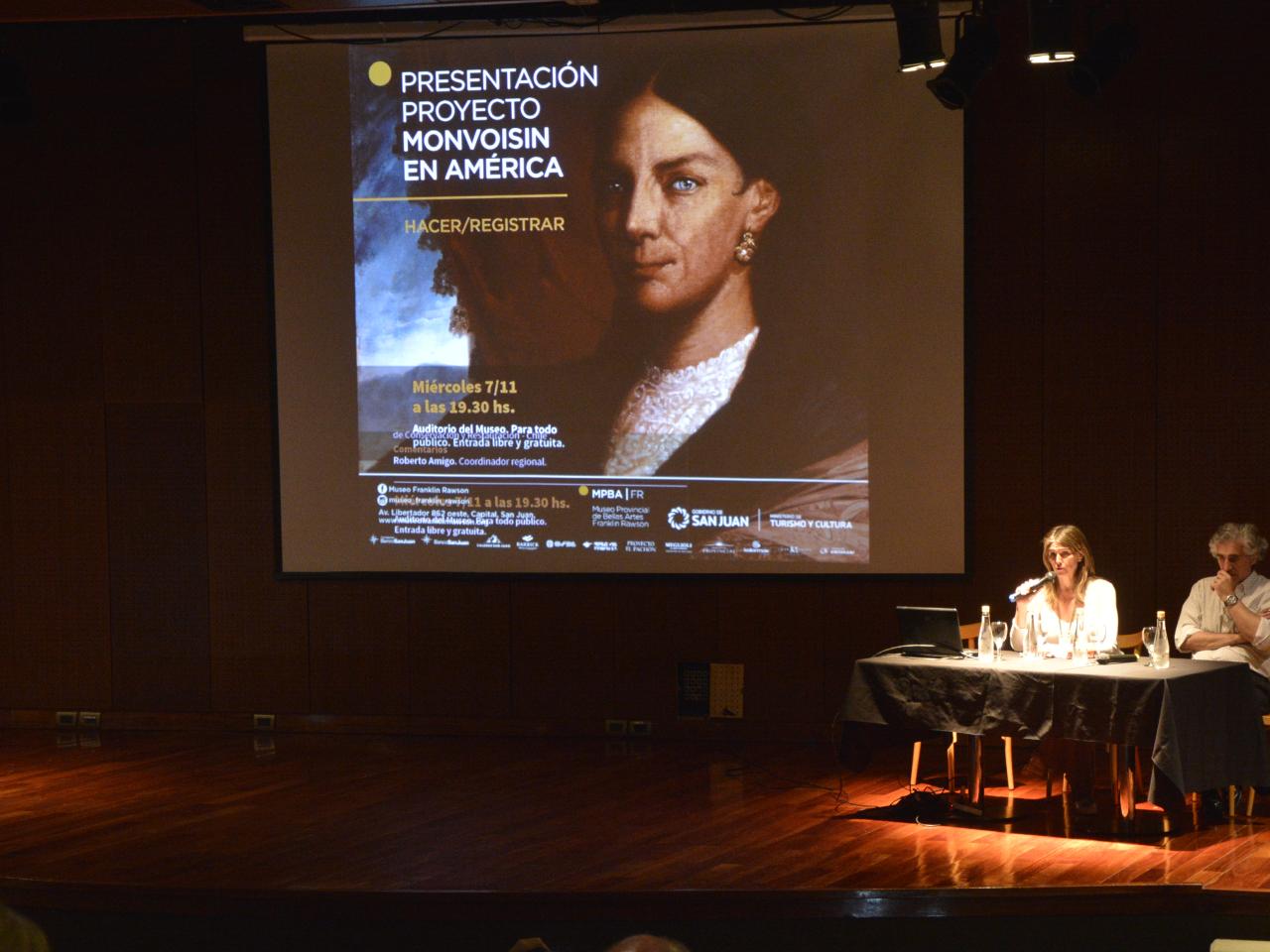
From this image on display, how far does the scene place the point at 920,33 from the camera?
18.7ft

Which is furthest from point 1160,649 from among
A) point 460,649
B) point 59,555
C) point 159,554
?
point 59,555

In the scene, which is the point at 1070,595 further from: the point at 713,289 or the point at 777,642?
the point at 713,289


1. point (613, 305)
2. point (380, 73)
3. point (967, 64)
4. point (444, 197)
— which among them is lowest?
point (613, 305)

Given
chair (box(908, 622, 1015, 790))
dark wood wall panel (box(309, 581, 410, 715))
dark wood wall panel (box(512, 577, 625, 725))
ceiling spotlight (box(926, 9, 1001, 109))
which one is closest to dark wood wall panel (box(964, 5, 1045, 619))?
chair (box(908, 622, 1015, 790))

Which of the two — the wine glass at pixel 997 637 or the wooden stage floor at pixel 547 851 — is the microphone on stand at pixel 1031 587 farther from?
the wooden stage floor at pixel 547 851

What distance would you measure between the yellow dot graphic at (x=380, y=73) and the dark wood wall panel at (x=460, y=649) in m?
2.57

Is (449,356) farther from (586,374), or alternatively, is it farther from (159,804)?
(159,804)

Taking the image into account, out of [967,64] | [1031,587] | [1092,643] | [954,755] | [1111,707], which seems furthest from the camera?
[954,755]

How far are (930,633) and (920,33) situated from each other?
2442mm

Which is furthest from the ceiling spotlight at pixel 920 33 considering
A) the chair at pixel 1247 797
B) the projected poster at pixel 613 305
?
the chair at pixel 1247 797

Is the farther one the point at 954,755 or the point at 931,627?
the point at 954,755

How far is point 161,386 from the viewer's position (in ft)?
24.5

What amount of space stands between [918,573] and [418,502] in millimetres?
2557

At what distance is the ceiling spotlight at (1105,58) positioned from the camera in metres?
5.93
